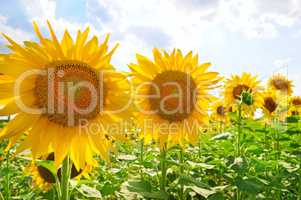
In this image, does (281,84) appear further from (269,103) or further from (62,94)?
(62,94)

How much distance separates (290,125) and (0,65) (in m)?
3.26

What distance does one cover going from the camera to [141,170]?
3.15 metres

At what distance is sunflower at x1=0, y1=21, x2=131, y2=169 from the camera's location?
1972 millimetres

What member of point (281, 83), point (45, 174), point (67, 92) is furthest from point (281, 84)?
point (67, 92)

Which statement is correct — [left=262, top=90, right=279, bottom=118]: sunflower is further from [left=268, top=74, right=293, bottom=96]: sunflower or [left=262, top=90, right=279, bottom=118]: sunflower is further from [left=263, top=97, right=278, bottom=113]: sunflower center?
[left=268, top=74, right=293, bottom=96]: sunflower

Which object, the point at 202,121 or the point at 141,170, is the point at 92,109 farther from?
the point at 202,121

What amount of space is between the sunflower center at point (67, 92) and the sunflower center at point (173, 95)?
1.14 metres

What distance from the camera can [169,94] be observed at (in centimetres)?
318

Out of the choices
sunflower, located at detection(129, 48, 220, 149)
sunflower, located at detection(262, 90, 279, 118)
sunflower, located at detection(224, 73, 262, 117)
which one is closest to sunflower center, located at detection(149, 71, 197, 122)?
sunflower, located at detection(129, 48, 220, 149)

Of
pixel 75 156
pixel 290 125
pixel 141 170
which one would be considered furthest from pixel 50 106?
pixel 290 125

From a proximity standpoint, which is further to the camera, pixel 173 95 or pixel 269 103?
pixel 269 103

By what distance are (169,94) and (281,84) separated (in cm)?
535

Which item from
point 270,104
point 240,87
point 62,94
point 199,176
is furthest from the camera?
point 270,104

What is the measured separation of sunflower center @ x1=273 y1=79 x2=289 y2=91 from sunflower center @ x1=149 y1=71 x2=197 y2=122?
4.97 m
